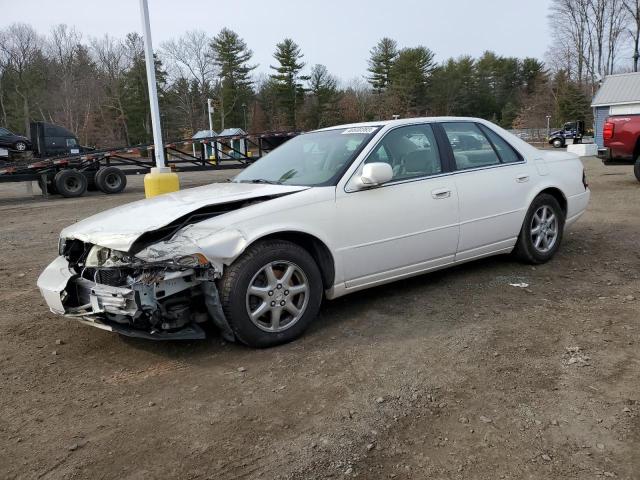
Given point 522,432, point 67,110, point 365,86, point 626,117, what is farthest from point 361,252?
point 365,86

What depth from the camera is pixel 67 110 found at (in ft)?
173

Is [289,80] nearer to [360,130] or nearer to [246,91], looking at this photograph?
[246,91]

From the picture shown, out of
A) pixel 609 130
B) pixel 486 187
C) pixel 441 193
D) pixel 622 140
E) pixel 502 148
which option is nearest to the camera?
pixel 441 193

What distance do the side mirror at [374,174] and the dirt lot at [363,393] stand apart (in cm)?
104

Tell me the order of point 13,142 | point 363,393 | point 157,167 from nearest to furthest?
point 363,393
point 157,167
point 13,142

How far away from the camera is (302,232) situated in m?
3.66

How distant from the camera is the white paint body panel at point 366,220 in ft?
11.2

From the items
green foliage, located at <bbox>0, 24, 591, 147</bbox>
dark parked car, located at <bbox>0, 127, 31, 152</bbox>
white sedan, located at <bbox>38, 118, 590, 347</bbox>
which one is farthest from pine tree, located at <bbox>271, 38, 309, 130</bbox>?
white sedan, located at <bbox>38, 118, 590, 347</bbox>

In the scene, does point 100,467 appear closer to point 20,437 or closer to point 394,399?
point 20,437

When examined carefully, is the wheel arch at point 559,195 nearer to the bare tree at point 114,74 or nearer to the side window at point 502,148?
the side window at point 502,148

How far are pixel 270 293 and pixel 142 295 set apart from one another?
0.81 m

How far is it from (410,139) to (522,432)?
8.68 feet

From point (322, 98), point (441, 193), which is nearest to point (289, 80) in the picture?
point (322, 98)

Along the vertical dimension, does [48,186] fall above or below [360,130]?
below
